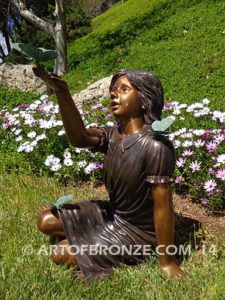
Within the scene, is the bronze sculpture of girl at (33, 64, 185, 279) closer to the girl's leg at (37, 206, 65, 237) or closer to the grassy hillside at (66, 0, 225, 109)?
the girl's leg at (37, 206, 65, 237)

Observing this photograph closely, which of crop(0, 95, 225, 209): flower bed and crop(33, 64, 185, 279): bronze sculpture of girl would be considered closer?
crop(33, 64, 185, 279): bronze sculpture of girl

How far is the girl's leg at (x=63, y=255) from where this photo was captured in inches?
133

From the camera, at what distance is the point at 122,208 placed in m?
3.48

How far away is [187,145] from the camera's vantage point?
15.7 ft

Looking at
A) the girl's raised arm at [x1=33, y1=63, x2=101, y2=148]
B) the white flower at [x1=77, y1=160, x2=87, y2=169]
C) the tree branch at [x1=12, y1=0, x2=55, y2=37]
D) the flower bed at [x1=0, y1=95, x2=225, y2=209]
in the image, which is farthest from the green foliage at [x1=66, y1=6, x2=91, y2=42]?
the girl's raised arm at [x1=33, y1=63, x2=101, y2=148]

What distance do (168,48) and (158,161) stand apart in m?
9.09

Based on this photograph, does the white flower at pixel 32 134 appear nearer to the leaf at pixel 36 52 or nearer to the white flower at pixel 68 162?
the white flower at pixel 68 162

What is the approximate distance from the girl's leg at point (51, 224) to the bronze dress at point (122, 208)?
2.3 inches

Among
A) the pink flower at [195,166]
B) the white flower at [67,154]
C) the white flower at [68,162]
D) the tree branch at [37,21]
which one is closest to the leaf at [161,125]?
the pink flower at [195,166]

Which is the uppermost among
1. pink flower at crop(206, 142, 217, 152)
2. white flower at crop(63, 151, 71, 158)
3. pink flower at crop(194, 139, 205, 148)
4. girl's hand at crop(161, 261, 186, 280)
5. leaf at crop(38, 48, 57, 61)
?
leaf at crop(38, 48, 57, 61)

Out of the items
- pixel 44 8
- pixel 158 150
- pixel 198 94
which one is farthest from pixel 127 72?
pixel 44 8

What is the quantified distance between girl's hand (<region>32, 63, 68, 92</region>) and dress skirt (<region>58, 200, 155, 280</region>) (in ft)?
2.89

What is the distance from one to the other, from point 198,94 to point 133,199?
5468mm

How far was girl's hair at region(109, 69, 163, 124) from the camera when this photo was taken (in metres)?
3.32
